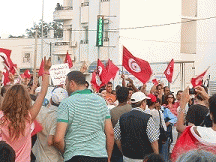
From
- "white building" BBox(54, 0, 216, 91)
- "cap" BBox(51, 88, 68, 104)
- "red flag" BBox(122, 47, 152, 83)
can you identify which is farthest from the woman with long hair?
"white building" BBox(54, 0, 216, 91)

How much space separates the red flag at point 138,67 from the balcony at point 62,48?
91.9ft

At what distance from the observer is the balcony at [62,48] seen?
1865 inches

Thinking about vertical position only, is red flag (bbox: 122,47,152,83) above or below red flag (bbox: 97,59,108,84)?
above

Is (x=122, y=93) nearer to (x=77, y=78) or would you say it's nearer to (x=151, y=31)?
(x=77, y=78)

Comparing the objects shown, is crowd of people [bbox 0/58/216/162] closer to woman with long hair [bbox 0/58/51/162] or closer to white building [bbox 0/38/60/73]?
woman with long hair [bbox 0/58/51/162]

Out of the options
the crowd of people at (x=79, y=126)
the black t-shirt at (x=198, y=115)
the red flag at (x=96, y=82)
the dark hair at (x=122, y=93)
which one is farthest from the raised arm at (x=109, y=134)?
the red flag at (x=96, y=82)

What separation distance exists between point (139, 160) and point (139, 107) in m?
0.87

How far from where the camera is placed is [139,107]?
847cm

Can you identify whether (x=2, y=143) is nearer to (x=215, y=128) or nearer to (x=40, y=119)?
(x=215, y=128)

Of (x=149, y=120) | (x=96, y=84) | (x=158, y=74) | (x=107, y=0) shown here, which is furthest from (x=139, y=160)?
(x=107, y=0)

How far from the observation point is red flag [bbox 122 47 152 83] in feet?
58.9

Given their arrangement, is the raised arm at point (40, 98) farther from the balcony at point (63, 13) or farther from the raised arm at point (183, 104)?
the balcony at point (63, 13)

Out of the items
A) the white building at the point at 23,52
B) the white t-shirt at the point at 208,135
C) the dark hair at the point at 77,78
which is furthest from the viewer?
the white building at the point at 23,52

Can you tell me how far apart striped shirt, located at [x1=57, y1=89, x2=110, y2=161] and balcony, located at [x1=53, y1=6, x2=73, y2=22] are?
4198cm
